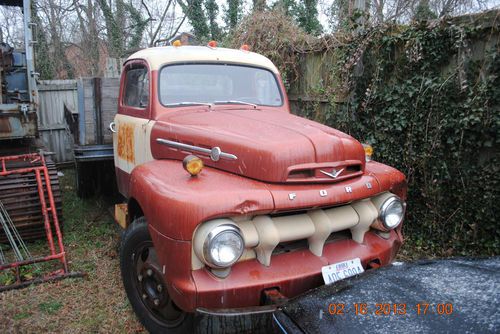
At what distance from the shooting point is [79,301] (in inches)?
131

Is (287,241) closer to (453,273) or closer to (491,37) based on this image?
(453,273)

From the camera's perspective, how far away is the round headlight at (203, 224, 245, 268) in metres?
2.11

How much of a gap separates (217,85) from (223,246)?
6.79ft

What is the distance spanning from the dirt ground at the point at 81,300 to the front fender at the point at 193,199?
1.14 m

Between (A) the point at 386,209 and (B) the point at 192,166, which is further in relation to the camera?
(A) the point at 386,209

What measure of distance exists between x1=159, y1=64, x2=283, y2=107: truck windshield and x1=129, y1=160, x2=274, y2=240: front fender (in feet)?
4.00

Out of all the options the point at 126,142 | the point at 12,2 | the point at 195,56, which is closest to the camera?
the point at 195,56

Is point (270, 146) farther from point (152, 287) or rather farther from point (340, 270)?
point (152, 287)

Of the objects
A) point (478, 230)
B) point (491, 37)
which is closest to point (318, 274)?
point (478, 230)

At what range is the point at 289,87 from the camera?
22.4 feet
